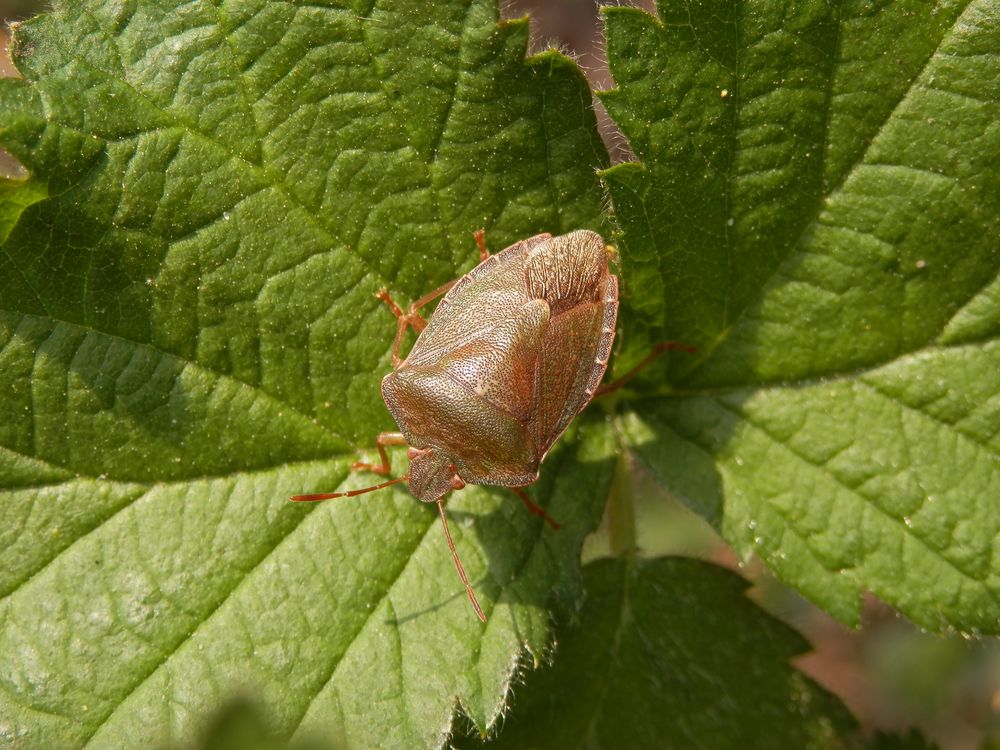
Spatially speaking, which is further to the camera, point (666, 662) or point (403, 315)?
point (666, 662)

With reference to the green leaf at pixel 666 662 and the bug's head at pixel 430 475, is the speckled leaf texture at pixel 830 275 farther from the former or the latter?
the bug's head at pixel 430 475

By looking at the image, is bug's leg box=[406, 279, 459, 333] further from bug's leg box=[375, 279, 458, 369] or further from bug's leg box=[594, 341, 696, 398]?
bug's leg box=[594, 341, 696, 398]

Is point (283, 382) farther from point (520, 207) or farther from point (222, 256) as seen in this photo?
point (520, 207)

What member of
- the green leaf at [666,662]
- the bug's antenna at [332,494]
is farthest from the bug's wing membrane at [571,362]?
the green leaf at [666,662]

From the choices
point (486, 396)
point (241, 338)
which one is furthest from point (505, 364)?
point (241, 338)

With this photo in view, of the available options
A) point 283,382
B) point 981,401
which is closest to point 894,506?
point 981,401

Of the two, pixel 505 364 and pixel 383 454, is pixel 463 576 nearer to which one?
pixel 383 454

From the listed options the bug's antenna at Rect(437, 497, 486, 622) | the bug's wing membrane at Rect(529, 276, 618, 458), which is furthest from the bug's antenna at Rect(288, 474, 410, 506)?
the bug's wing membrane at Rect(529, 276, 618, 458)
